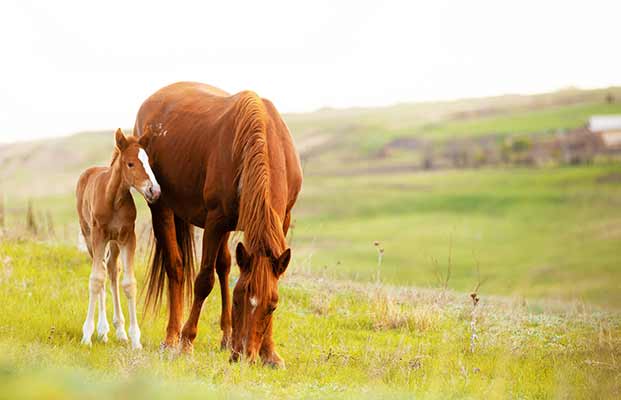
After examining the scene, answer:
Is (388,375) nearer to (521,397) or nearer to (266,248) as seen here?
(521,397)

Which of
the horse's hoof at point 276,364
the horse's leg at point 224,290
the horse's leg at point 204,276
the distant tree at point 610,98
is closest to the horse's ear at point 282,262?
the horse's hoof at point 276,364

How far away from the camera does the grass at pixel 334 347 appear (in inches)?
230

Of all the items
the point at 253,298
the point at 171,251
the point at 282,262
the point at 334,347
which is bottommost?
the point at 334,347

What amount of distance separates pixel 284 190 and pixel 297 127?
83209 millimetres

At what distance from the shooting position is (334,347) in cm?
849

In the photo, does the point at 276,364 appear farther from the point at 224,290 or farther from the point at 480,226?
the point at 480,226

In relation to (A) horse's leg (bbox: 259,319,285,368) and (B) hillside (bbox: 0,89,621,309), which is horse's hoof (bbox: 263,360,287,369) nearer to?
(A) horse's leg (bbox: 259,319,285,368)

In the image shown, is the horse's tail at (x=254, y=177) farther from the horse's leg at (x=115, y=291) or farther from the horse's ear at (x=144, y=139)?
the horse's leg at (x=115, y=291)

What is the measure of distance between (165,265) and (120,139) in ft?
5.45

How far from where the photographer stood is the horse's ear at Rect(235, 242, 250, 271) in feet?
21.2

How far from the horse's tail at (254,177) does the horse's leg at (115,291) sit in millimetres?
2252

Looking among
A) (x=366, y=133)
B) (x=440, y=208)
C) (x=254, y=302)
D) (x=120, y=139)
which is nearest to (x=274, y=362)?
(x=254, y=302)

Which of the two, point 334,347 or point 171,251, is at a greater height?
point 171,251

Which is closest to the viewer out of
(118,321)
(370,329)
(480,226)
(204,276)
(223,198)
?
(223,198)
